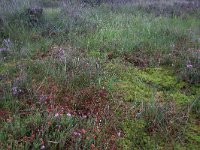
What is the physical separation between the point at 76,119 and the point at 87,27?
388cm

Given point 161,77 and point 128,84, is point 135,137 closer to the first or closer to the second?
point 128,84

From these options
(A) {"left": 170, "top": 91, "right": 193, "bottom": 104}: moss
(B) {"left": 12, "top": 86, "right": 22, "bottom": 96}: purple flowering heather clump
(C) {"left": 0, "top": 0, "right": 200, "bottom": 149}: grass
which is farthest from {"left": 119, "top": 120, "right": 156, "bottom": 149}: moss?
(B) {"left": 12, "top": 86, "right": 22, "bottom": 96}: purple flowering heather clump

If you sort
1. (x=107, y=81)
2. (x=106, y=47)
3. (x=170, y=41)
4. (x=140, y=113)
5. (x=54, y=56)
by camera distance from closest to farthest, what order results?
(x=140, y=113), (x=107, y=81), (x=54, y=56), (x=106, y=47), (x=170, y=41)

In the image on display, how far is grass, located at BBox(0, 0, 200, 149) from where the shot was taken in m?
3.28

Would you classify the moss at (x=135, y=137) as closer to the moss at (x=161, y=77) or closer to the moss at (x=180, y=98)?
the moss at (x=180, y=98)

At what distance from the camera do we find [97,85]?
13.8ft

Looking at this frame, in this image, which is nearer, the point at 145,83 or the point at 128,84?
the point at 128,84

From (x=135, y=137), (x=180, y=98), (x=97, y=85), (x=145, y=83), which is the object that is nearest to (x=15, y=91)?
(x=97, y=85)

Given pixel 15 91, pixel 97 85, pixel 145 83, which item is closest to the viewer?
pixel 15 91

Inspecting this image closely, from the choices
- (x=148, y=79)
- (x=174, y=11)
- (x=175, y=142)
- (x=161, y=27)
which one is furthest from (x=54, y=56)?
(x=174, y=11)

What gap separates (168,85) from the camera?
4.61 m

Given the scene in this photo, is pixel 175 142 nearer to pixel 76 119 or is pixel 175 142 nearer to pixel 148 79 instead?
pixel 76 119

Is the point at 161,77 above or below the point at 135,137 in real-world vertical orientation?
above

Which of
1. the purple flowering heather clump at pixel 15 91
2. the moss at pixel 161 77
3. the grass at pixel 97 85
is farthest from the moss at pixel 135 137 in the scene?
the purple flowering heather clump at pixel 15 91
